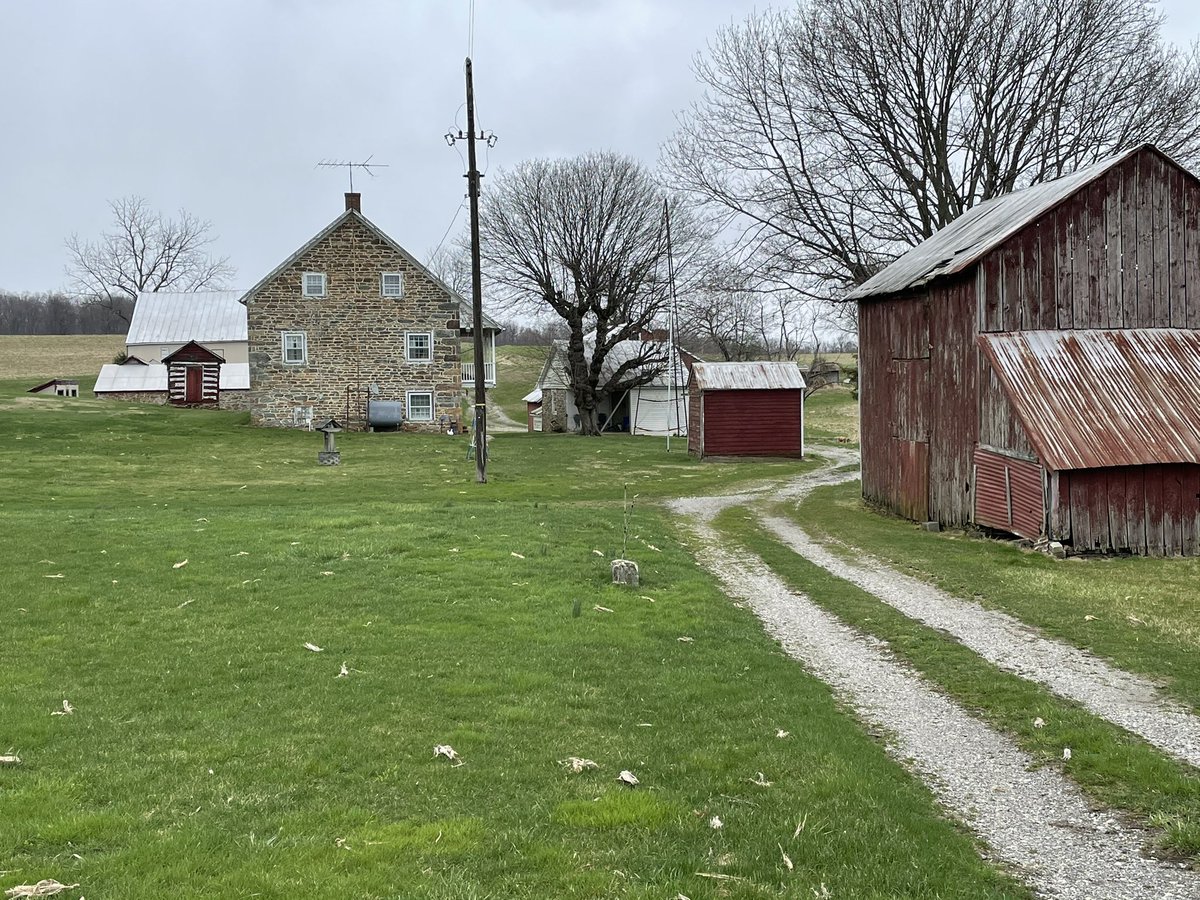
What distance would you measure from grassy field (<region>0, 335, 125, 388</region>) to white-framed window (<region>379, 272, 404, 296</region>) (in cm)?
4058

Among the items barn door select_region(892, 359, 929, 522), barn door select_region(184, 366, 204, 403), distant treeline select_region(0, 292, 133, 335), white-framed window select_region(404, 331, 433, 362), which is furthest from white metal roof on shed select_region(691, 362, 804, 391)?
distant treeline select_region(0, 292, 133, 335)

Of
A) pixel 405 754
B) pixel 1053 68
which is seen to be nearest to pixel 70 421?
pixel 1053 68

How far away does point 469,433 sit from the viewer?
52.9 m

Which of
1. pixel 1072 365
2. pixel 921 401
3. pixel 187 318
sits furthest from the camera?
pixel 187 318

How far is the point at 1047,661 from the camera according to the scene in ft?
36.3

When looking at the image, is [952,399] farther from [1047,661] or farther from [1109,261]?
[1047,661]

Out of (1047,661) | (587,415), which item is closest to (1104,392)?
(1047,661)

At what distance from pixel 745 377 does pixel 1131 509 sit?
24546mm

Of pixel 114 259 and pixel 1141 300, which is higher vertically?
pixel 114 259

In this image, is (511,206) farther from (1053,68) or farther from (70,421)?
(1053,68)

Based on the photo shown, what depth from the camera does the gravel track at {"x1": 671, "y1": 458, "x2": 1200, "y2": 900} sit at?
5.75 m

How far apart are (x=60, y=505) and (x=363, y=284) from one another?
28.0 meters

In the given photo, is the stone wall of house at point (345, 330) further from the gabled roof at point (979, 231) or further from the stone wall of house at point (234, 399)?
the gabled roof at point (979, 231)

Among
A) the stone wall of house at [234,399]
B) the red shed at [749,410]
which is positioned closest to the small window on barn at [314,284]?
the stone wall of house at [234,399]
